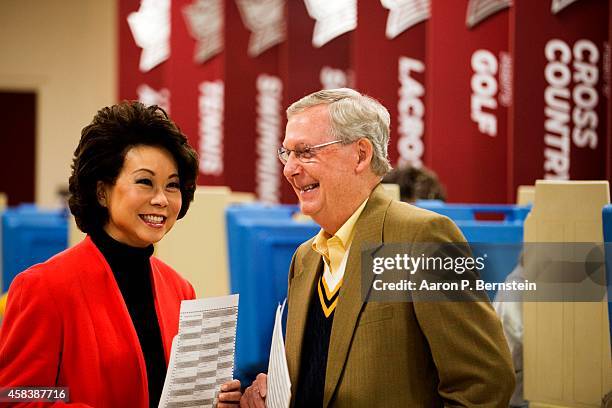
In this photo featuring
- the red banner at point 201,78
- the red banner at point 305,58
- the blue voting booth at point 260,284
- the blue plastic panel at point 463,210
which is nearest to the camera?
the blue voting booth at point 260,284

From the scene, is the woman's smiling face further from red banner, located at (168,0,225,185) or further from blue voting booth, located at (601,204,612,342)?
red banner, located at (168,0,225,185)

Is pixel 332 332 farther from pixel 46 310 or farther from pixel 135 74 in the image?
pixel 135 74

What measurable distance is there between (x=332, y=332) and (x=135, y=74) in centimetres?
1178

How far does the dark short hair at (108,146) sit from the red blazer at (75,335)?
0.09m

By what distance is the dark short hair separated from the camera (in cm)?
198

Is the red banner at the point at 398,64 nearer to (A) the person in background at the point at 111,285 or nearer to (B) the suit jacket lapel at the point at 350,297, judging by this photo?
(A) the person in background at the point at 111,285

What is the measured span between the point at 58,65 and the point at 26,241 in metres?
12.5

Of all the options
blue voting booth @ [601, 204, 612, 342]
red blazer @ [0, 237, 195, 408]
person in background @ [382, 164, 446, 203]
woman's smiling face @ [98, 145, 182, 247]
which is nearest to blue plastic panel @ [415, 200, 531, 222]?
person in background @ [382, 164, 446, 203]

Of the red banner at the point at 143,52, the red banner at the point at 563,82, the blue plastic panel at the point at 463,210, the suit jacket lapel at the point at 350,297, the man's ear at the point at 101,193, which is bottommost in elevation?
the suit jacket lapel at the point at 350,297

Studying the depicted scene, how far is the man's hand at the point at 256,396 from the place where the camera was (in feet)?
6.42

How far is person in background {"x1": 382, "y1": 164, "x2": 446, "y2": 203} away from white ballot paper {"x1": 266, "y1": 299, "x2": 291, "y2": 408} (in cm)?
284

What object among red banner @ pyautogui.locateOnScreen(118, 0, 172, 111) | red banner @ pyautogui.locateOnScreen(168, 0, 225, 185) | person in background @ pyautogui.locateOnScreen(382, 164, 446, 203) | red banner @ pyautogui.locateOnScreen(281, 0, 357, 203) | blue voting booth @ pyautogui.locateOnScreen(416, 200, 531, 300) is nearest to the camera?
blue voting booth @ pyautogui.locateOnScreen(416, 200, 531, 300)

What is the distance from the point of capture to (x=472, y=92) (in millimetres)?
5777

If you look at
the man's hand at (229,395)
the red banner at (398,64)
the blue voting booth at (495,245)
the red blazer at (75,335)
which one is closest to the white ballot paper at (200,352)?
the man's hand at (229,395)
